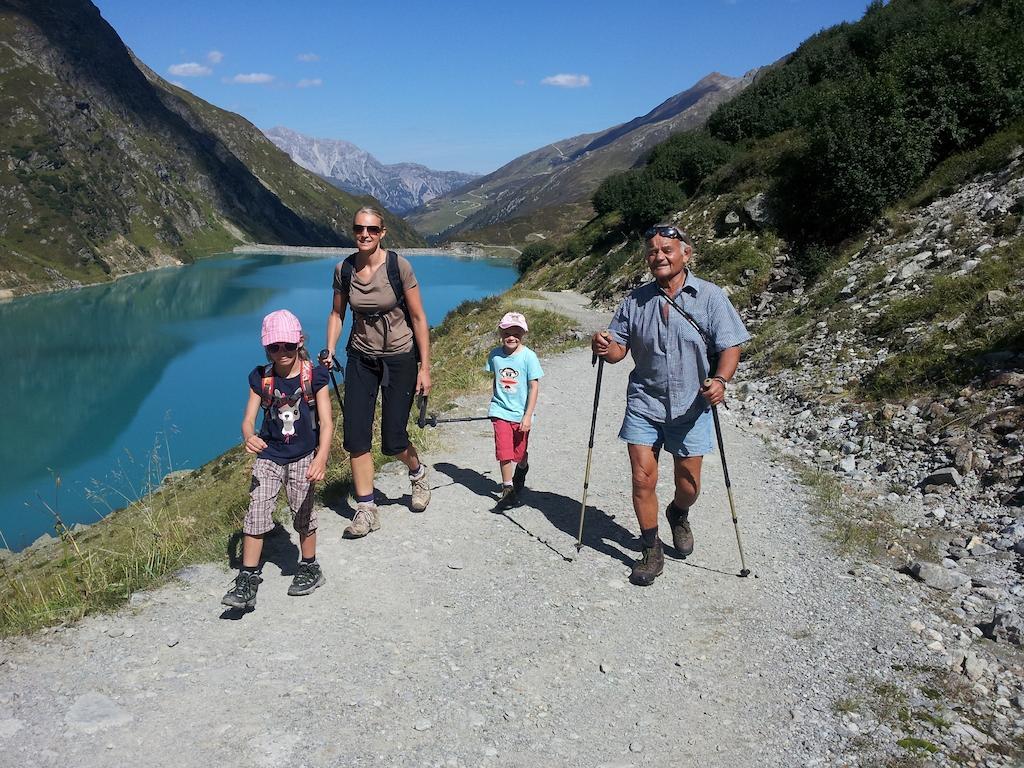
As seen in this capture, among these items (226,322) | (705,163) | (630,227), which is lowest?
(226,322)

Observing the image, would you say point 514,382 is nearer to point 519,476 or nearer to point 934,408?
point 519,476

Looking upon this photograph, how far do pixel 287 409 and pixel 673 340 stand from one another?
2714 millimetres

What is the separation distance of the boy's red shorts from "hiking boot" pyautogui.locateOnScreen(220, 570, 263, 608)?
2542 mm

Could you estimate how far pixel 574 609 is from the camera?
4871mm

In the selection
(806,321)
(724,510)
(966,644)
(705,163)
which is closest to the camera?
(966,644)

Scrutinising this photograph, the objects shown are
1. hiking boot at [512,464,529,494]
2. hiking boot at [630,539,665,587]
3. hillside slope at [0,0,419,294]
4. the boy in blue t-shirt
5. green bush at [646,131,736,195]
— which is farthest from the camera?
hillside slope at [0,0,419,294]

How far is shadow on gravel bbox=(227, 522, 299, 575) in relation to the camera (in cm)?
538

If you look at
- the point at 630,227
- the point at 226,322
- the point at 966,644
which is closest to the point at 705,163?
the point at 630,227

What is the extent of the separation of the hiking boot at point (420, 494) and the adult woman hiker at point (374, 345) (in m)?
0.53

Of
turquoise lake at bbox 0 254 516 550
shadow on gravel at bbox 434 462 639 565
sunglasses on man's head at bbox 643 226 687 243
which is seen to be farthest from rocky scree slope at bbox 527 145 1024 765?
turquoise lake at bbox 0 254 516 550

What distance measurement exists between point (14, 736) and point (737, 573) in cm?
463

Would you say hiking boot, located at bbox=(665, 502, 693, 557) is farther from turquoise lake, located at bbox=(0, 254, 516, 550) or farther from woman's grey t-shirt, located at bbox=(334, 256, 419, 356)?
turquoise lake, located at bbox=(0, 254, 516, 550)

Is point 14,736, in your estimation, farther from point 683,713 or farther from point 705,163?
point 705,163

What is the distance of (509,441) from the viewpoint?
6570 millimetres
